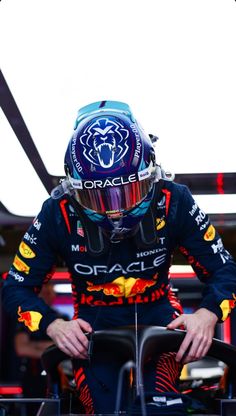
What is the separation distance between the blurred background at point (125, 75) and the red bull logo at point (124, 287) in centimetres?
109

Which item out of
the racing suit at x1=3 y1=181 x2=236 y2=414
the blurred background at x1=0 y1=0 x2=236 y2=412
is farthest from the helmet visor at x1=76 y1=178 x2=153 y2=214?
the blurred background at x1=0 y1=0 x2=236 y2=412

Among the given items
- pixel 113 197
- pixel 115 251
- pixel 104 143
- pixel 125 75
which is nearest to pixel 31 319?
Result: pixel 115 251

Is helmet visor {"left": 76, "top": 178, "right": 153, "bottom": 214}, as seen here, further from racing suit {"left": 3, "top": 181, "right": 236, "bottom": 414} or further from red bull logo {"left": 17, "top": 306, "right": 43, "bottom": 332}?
red bull logo {"left": 17, "top": 306, "right": 43, "bottom": 332}

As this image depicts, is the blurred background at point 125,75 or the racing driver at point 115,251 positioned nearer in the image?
the racing driver at point 115,251

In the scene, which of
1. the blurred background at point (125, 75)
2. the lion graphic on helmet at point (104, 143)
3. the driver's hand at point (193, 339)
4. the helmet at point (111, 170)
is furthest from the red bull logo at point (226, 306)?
the blurred background at point (125, 75)

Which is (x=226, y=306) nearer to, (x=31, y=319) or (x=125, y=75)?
(x=31, y=319)

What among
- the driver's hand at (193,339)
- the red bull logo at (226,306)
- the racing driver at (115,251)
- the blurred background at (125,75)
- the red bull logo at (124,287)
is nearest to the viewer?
the driver's hand at (193,339)

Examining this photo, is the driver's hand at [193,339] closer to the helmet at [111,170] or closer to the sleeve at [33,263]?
the helmet at [111,170]

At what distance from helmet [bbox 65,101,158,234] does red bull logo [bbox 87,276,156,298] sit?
0.18m

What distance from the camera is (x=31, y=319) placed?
2418 mm

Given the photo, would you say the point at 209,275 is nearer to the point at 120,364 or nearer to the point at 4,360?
the point at 120,364

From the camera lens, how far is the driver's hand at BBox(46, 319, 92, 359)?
2.19 meters

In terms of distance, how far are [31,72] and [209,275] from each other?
2097mm

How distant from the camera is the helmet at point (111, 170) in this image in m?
2.28
